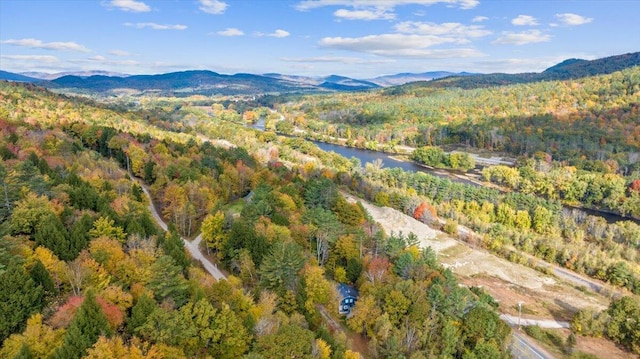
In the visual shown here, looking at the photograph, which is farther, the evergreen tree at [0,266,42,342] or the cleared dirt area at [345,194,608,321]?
the cleared dirt area at [345,194,608,321]

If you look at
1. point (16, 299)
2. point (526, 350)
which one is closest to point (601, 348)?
point (526, 350)

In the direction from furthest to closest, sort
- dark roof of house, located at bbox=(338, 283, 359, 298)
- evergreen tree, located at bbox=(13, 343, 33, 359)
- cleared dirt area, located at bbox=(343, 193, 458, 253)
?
cleared dirt area, located at bbox=(343, 193, 458, 253) → dark roof of house, located at bbox=(338, 283, 359, 298) → evergreen tree, located at bbox=(13, 343, 33, 359)

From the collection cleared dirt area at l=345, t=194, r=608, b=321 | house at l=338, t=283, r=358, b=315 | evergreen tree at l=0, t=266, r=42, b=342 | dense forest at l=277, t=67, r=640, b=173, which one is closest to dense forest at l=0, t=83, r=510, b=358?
evergreen tree at l=0, t=266, r=42, b=342

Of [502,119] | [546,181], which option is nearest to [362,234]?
[546,181]

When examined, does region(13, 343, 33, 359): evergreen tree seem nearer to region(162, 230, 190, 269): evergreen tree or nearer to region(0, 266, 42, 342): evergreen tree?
region(0, 266, 42, 342): evergreen tree

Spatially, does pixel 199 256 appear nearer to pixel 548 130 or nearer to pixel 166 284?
pixel 166 284

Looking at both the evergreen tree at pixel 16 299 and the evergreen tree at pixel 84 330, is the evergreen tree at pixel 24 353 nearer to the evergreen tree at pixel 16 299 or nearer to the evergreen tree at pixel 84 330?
the evergreen tree at pixel 84 330

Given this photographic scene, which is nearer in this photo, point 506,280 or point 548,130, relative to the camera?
point 506,280
